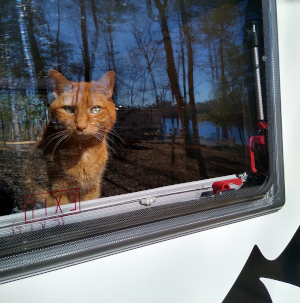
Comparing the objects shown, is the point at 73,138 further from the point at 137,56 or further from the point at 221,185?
the point at 221,185

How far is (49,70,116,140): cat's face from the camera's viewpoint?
154cm

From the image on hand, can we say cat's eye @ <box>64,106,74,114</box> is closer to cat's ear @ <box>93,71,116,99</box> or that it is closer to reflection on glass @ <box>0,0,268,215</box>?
reflection on glass @ <box>0,0,268,215</box>

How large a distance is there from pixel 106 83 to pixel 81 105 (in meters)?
0.22

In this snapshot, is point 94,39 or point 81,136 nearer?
point 94,39

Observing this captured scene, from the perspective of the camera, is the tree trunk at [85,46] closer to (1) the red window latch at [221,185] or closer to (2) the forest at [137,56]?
(2) the forest at [137,56]

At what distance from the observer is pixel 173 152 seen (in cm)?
235

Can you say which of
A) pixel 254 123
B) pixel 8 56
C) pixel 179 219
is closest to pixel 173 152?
pixel 254 123

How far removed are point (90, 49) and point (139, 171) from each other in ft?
3.15

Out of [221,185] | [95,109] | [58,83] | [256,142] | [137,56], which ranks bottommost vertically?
[221,185]

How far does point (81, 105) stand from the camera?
161 cm

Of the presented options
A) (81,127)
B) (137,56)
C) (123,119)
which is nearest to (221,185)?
(123,119)

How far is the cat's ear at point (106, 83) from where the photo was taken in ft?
5.35

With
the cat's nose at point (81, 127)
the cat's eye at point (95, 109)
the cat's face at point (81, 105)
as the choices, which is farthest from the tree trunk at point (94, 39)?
the cat's nose at point (81, 127)

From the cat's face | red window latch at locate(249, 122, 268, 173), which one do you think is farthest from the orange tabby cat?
red window latch at locate(249, 122, 268, 173)
